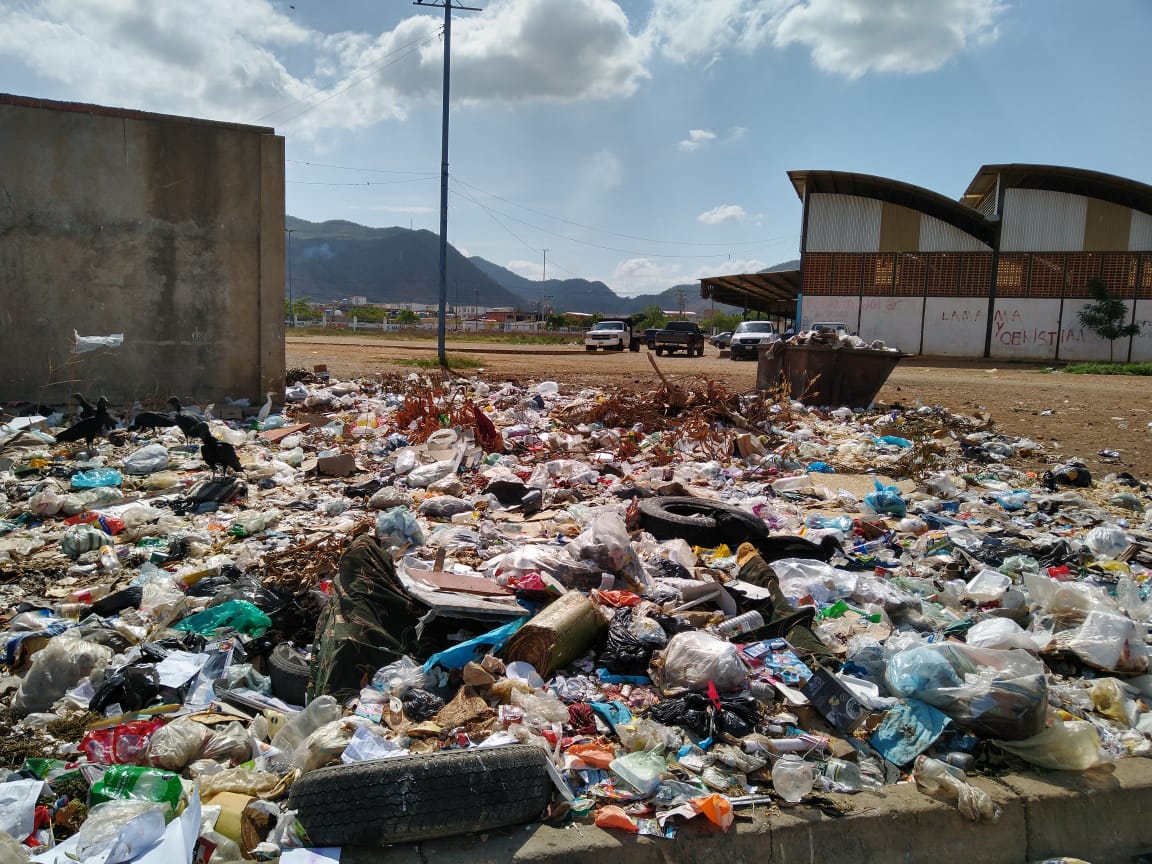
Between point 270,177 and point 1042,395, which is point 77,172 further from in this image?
point 1042,395

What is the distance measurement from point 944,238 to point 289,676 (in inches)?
1208

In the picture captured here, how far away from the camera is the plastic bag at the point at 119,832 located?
7.02 feet

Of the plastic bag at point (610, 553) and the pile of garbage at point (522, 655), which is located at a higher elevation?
the plastic bag at point (610, 553)

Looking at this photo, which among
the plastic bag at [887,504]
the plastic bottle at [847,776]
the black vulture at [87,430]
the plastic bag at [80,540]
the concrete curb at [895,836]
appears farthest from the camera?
the black vulture at [87,430]

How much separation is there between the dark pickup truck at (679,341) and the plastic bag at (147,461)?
76.8 feet

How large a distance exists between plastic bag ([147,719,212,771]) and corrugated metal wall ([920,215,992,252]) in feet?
101

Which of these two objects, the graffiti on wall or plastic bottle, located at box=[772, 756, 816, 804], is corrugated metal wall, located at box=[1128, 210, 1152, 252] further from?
plastic bottle, located at box=[772, 756, 816, 804]

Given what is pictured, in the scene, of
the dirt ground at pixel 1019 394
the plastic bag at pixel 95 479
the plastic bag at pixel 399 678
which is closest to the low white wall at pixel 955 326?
the dirt ground at pixel 1019 394

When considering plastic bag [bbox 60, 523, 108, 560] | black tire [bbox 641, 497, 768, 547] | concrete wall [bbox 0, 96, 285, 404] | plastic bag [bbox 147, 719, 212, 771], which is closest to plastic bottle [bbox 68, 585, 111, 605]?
plastic bag [bbox 60, 523, 108, 560]

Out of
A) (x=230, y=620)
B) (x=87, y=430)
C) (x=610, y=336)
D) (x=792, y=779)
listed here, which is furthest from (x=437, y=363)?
(x=792, y=779)

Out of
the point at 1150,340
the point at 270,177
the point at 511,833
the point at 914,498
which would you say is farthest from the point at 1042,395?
the point at 1150,340

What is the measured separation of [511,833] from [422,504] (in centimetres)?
381

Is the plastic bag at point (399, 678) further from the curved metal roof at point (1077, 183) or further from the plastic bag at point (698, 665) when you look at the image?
the curved metal roof at point (1077, 183)

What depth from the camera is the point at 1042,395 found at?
1427 centimetres
